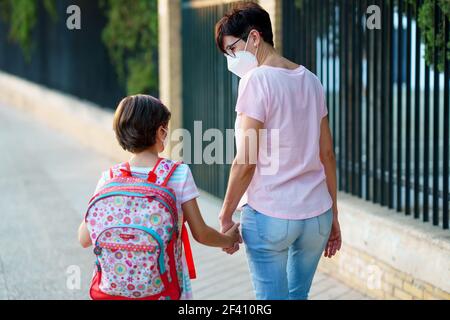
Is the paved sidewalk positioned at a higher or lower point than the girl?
lower

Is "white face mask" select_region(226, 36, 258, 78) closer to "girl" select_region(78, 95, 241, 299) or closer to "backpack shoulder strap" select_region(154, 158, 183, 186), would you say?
"girl" select_region(78, 95, 241, 299)

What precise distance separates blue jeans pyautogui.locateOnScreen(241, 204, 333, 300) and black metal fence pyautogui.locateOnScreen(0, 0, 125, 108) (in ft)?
29.8

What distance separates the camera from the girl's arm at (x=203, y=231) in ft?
10.1

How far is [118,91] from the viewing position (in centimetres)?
1245

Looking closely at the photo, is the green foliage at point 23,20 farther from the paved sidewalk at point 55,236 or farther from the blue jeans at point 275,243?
the blue jeans at point 275,243

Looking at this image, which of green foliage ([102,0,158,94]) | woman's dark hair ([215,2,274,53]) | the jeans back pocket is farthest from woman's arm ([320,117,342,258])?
green foliage ([102,0,158,94])

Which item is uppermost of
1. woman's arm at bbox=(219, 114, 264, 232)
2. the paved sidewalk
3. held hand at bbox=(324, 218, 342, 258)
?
woman's arm at bbox=(219, 114, 264, 232)

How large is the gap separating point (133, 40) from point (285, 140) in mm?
8843

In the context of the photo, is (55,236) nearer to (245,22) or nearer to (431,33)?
(431,33)

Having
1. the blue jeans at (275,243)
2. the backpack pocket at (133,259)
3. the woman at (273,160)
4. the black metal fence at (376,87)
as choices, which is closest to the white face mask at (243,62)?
the woman at (273,160)

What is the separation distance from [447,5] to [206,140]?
415 centimetres

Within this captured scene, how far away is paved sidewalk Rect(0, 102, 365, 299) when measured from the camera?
19.0 ft

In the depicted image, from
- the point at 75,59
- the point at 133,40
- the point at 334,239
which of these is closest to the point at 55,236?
the point at 334,239
